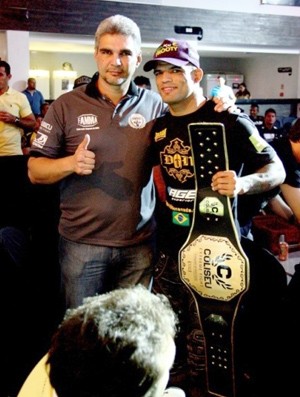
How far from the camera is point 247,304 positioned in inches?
74.9

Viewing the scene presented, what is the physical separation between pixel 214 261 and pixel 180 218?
0.65 ft

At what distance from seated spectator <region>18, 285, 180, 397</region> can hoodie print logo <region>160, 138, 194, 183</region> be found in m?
1.06

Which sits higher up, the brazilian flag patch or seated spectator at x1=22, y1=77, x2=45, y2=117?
seated spectator at x1=22, y1=77, x2=45, y2=117

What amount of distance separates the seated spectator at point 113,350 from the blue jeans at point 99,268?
1.12 m

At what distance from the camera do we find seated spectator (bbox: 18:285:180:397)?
750 mm

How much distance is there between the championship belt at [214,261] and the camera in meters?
1.81

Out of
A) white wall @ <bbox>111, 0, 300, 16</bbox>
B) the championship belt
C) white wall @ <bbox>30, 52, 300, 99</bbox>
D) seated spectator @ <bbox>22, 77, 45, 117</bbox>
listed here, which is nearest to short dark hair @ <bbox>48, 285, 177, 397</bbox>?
the championship belt

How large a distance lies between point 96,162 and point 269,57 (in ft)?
43.2

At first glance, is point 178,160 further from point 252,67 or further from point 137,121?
point 252,67

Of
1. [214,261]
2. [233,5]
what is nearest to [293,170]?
[214,261]

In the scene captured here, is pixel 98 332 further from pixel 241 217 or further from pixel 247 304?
pixel 241 217

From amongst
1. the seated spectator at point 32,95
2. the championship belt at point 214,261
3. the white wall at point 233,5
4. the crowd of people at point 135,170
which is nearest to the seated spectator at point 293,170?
the crowd of people at point 135,170

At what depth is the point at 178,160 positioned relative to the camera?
1889 millimetres

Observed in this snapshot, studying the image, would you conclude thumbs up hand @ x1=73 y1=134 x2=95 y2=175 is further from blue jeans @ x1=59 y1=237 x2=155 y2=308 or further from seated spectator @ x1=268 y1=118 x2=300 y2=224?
seated spectator @ x1=268 y1=118 x2=300 y2=224
